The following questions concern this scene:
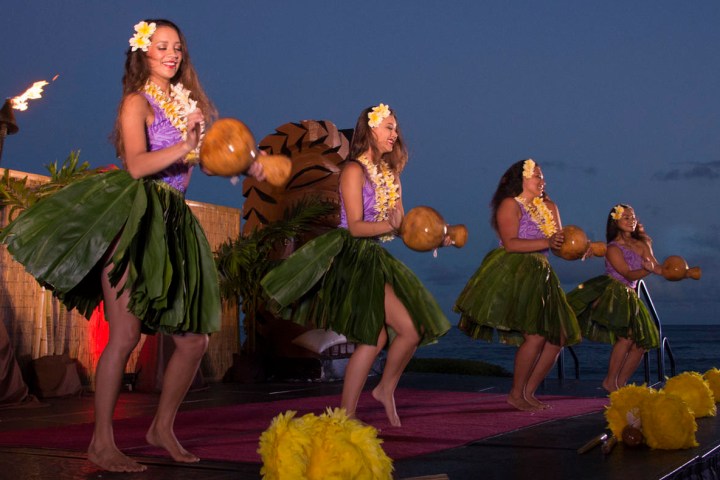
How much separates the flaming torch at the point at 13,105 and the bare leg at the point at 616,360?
3.82 m

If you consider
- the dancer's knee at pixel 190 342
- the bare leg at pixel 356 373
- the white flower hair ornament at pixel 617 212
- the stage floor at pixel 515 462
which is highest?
the white flower hair ornament at pixel 617 212

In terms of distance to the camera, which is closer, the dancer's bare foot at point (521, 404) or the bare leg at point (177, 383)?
the bare leg at point (177, 383)

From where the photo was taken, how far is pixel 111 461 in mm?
2398

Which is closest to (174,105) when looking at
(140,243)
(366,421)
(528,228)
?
(140,243)

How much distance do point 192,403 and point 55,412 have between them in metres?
0.77

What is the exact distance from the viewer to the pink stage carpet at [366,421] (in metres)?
2.96

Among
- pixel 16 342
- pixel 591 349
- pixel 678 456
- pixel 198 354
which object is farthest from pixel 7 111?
pixel 591 349

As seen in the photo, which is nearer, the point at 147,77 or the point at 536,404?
the point at 147,77

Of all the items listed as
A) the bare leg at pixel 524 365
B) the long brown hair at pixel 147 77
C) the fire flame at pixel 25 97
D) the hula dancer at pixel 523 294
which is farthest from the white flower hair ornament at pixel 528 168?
the fire flame at pixel 25 97

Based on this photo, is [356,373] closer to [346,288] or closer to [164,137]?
[346,288]

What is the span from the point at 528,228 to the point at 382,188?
4.38 ft

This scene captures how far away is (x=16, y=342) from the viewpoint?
18.7ft

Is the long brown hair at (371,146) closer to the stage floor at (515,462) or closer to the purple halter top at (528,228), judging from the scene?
the purple halter top at (528,228)

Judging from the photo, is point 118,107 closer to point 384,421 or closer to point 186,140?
point 186,140
